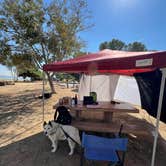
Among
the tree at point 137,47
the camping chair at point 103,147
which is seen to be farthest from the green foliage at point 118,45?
the camping chair at point 103,147

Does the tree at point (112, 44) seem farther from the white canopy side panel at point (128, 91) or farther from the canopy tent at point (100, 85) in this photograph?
the canopy tent at point (100, 85)

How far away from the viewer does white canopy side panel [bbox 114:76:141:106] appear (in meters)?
8.98

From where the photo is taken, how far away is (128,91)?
30.9 ft

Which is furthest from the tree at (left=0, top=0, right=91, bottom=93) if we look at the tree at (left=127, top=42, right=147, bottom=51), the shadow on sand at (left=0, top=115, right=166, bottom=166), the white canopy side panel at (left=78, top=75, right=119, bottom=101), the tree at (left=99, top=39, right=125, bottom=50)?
the tree at (left=127, top=42, right=147, bottom=51)

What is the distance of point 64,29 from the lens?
963 centimetres

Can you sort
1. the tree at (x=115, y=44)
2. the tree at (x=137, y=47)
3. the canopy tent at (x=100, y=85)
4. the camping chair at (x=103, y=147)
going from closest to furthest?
the camping chair at (x=103, y=147) < the canopy tent at (x=100, y=85) < the tree at (x=115, y=44) < the tree at (x=137, y=47)

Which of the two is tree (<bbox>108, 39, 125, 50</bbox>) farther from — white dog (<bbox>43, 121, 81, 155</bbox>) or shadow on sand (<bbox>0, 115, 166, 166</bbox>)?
white dog (<bbox>43, 121, 81, 155</bbox>)

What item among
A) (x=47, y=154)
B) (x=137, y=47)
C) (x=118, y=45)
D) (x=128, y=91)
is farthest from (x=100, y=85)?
(x=137, y=47)

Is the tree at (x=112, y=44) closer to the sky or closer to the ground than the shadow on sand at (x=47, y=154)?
closer to the sky

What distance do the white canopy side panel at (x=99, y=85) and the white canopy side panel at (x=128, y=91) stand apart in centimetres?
141

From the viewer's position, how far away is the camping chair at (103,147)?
2.32 meters

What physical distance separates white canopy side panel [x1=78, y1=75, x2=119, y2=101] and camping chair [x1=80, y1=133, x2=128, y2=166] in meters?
5.21

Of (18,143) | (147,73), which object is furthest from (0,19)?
(147,73)

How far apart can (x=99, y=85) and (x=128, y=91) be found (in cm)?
237
